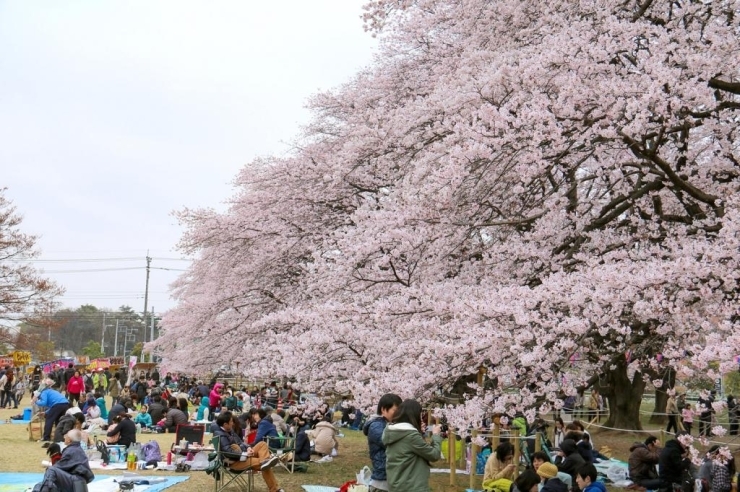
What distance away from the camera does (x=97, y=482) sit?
33.5ft

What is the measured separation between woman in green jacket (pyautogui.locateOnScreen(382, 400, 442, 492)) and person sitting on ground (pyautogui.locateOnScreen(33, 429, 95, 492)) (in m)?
3.20

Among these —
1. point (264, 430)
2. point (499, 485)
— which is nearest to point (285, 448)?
point (264, 430)

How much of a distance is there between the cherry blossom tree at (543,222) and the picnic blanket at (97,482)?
6.68 ft

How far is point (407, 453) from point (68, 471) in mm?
3465

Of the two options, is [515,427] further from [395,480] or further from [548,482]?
[395,480]

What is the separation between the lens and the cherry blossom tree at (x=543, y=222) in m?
6.42

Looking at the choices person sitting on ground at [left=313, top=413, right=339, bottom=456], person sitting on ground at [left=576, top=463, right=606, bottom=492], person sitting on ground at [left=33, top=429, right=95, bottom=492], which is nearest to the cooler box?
person sitting on ground at [left=313, top=413, right=339, bottom=456]

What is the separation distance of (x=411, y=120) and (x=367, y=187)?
14.2 feet

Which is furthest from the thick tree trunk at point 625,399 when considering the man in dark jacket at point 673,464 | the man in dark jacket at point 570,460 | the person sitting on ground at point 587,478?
the person sitting on ground at point 587,478

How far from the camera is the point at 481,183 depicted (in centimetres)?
860

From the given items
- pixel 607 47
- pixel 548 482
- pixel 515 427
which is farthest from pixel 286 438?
pixel 607 47

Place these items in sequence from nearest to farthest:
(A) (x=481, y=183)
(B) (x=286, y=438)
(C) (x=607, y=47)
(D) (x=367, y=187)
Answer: (C) (x=607, y=47)
(A) (x=481, y=183)
(B) (x=286, y=438)
(D) (x=367, y=187)

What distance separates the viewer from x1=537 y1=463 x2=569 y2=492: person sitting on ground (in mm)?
7148

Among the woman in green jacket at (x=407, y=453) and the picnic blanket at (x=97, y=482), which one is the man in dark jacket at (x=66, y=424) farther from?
the woman in green jacket at (x=407, y=453)
